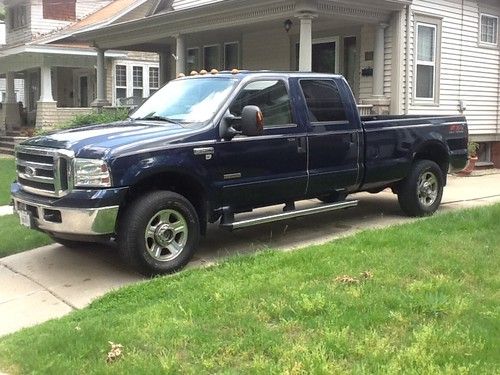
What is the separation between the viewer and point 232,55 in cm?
1816

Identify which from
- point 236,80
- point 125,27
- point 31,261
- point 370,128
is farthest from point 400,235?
point 125,27

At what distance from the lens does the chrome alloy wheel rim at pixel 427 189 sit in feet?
28.3

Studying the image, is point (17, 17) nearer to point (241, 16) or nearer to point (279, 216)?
point (241, 16)

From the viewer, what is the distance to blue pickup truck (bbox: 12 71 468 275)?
5.74 meters

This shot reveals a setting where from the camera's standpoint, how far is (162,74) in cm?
2164

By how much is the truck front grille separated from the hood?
84 millimetres

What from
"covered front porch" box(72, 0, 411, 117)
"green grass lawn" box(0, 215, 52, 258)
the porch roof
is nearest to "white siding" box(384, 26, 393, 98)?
"covered front porch" box(72, 0, 411, 117)

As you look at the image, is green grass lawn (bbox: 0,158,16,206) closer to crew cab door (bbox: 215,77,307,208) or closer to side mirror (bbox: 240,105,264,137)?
crew cab door (bbox: 215,77,307,208)

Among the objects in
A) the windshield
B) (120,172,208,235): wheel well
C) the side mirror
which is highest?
the windshield

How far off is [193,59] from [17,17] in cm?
1258

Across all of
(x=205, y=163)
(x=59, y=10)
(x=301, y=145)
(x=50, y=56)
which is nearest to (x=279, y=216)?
(x=301, y=145)

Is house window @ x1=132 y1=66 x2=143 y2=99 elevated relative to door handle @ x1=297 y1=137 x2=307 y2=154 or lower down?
elevated

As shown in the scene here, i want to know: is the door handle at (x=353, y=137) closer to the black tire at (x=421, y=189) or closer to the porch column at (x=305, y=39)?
the black tire at (x=421, y=189)

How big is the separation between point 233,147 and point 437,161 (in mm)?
3825
